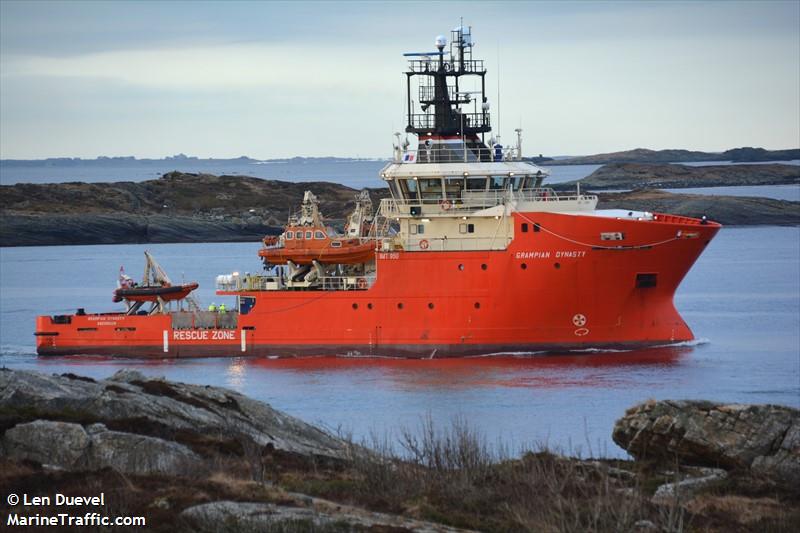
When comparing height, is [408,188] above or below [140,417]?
above

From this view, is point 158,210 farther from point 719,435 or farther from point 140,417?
point 719,435

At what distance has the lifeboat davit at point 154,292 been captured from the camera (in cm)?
3297

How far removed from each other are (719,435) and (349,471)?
428cm

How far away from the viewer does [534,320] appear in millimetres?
30234

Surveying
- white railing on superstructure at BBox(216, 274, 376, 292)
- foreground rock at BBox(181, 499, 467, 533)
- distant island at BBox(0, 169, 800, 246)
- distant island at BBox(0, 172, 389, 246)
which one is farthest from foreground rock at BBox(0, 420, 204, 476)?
distant island at BBox(0, 169, 800, 246)

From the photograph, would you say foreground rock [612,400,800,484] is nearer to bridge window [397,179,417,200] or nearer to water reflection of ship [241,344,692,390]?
water reflection of ship [241,344,692,390]

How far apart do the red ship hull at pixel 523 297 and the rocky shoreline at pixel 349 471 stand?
40.7 feet

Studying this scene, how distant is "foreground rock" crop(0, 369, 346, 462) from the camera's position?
15438 millimetres

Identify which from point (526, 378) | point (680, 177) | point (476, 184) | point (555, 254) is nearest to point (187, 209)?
point (476, 184)

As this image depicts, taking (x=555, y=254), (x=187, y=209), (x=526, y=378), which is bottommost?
(x=526, y=378)

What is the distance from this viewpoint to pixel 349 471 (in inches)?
632

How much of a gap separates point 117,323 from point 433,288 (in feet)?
26.3

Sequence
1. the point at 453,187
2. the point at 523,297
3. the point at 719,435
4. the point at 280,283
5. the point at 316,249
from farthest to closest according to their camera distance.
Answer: the point at 280,283 < the point at 316,249 < the point at 453,187 < the point at 523,297 < the point at 719,435

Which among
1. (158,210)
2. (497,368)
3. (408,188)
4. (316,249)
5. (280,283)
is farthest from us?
(158,210)
